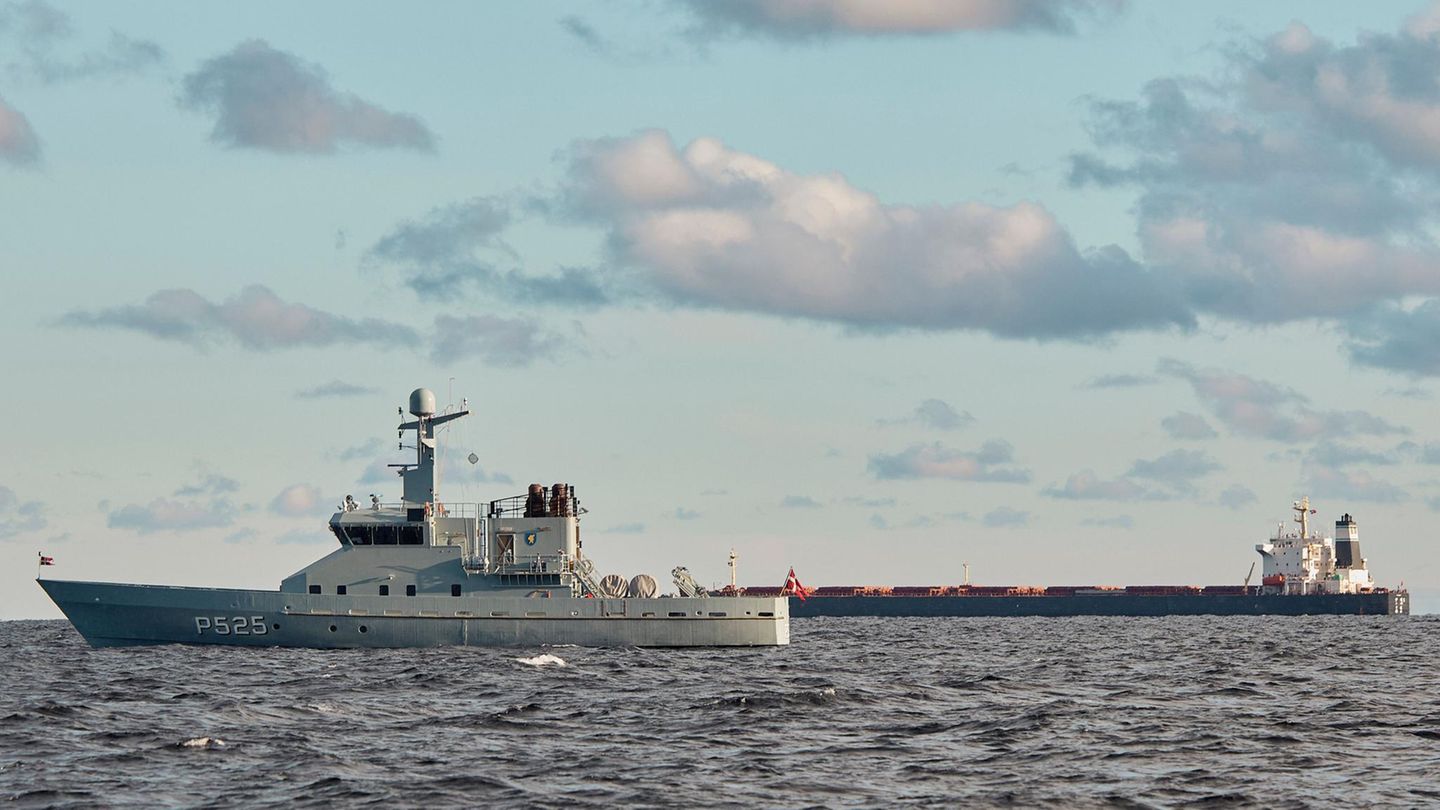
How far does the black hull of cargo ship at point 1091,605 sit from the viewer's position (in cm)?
14012

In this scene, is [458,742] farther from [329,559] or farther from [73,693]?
[329,559]

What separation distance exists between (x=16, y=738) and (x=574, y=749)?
1119 cm

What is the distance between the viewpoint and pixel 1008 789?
2738 centimetres

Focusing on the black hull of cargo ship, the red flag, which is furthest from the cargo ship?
the red flag

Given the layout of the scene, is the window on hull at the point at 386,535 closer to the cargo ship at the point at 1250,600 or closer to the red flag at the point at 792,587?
the red flag at the point at 792,587

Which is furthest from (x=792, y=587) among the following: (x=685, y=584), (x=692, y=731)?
(x=692, y=731)

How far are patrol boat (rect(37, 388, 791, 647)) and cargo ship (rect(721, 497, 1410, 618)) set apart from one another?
8094cm

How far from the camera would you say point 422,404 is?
62.5 m

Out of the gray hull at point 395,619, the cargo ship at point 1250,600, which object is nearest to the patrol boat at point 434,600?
the gray hull at point 395,619

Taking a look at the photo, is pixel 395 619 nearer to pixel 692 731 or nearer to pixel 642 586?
pixel 642 586

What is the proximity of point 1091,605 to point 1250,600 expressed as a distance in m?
13.1

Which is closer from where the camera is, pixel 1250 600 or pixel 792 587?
pixel 792 587

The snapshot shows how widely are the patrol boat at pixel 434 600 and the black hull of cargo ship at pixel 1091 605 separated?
8214 cm

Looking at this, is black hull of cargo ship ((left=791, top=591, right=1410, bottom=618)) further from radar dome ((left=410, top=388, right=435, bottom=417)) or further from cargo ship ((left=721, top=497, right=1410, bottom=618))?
radar dome ((left=410, top=388, right=435, bottom=417))
